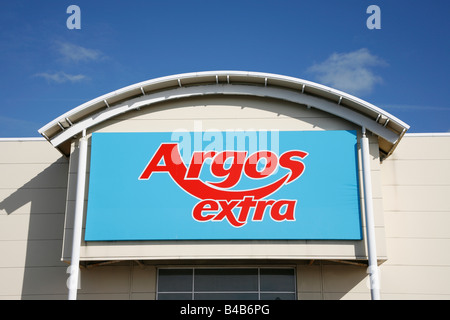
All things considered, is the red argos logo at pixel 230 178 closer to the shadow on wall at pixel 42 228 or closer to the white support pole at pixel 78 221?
the white support pole at pixel 78 221

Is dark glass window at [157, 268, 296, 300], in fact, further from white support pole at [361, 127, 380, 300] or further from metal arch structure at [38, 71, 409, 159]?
metal arch structure at [38, 71, 409, 159]

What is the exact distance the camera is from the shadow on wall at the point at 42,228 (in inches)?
739

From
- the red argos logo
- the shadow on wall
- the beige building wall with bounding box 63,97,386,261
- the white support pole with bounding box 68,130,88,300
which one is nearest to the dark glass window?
the beige building wall with bounding box 63,97,386,261

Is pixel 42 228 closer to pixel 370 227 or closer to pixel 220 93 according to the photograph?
pixel 220 93

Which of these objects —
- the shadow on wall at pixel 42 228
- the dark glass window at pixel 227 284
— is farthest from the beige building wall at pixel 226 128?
the shadow on wall at pixel 42 228

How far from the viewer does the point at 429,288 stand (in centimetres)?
1820

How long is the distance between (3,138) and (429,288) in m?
16.5

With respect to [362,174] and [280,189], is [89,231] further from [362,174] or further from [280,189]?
[362,174]

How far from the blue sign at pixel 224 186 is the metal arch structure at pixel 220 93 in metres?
0.78

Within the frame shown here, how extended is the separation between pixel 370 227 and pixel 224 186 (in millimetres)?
4765
